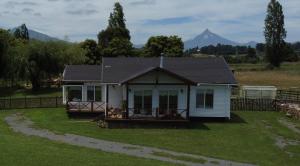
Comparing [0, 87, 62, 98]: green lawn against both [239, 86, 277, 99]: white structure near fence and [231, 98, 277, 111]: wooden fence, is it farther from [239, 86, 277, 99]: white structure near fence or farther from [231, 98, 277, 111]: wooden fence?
[231, 98, 277, 111]: wooden fence

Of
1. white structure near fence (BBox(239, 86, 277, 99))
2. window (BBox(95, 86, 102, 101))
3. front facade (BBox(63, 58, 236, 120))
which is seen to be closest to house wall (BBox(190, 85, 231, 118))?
front facade (BBox(63, 58, 236, 120))

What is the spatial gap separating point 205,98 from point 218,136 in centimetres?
784

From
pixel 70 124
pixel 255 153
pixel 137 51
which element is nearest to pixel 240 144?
pixel 255 153

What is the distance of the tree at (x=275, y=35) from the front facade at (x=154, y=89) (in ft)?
253

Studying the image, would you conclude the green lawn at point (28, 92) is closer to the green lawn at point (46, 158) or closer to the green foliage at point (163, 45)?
the green foliage at point (163, 45)

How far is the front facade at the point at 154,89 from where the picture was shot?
35.6 meters

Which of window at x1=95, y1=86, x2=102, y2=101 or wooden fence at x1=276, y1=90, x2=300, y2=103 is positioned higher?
window at x1=95, y1=86, x2=102, y2=101

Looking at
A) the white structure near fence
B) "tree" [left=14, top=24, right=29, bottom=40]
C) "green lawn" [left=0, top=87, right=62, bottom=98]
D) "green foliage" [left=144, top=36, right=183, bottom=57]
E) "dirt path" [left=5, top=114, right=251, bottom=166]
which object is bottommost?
"dirt path" [left=5, top=114, right=251, bottom=166]

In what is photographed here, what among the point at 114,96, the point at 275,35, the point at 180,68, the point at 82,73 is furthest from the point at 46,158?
the point at 275,35

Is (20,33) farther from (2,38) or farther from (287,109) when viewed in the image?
(287,109)

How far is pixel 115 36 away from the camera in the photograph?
9144cm

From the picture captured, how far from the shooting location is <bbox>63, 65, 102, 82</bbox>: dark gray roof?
4181 cm

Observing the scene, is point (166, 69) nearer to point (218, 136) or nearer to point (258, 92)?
point (218, 136)

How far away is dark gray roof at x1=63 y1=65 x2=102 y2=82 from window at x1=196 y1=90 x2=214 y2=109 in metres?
8.51
